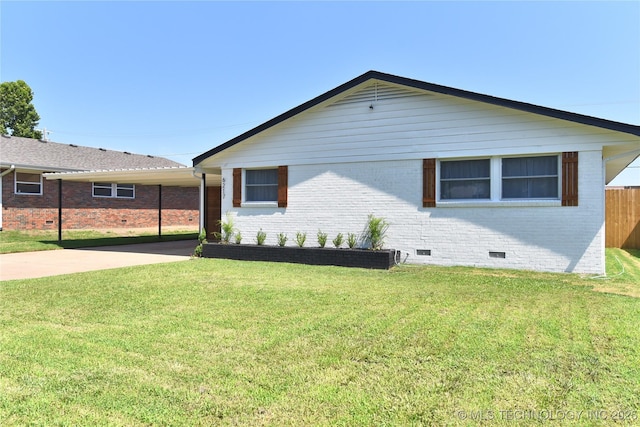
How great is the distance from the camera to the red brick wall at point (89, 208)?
60.6 feet

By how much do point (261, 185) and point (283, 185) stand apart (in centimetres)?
94

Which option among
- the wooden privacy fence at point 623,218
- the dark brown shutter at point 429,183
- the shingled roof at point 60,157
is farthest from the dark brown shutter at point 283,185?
the shingled roof at point 60,157

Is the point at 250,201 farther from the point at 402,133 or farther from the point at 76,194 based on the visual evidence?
the point at 76,194

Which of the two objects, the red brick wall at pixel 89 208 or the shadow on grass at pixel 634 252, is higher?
the red brick wall at pixel 89 208

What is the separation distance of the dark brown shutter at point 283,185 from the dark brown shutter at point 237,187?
1.37 m

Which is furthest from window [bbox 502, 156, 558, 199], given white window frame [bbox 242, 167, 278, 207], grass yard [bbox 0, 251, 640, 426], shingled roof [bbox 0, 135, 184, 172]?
shingled roof [bbox 0, 135, 184, 172]

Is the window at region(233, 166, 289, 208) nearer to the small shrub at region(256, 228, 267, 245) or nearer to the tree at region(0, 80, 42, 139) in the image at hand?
the small shrub at region(256, 228, 267, 245)

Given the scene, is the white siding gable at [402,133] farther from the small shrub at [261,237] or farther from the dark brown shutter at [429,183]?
the small shrub at [261,237]

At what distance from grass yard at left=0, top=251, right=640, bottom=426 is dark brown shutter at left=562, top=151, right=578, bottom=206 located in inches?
93.2

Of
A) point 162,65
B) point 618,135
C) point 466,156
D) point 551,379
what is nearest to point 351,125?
point 466,156

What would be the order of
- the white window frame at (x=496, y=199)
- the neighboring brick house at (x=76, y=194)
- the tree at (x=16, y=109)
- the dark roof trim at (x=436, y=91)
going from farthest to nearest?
the tree at (x=16, y=109) < the neighboring brick house at (x=76, y=194) < the white window frame at (x=496, y=199) < the dark roof trim at (x=436, y=91)

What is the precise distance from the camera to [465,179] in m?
9.66

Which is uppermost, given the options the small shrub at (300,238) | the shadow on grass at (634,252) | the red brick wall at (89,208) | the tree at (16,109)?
the tree at (16,109)

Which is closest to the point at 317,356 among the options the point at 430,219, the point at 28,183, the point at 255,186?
the point at 430,219
